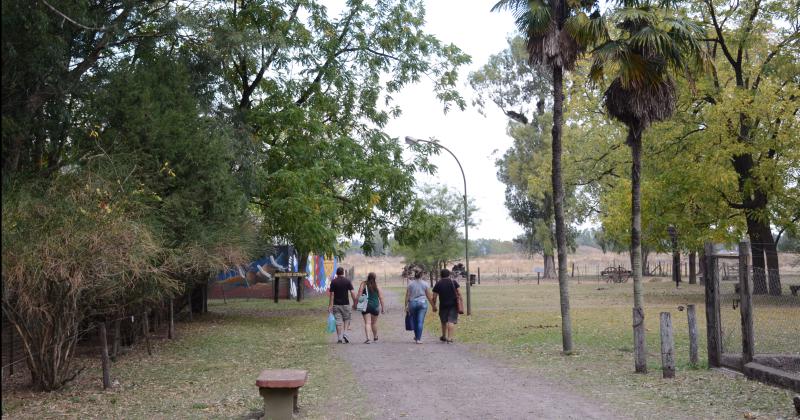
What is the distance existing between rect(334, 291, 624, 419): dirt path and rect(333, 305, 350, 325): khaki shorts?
3.31ft

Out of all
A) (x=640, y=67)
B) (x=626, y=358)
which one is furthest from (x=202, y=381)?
(x=640, y=67)

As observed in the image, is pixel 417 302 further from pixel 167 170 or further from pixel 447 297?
pixel 167 170

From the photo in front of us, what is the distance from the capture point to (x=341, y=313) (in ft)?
56.6

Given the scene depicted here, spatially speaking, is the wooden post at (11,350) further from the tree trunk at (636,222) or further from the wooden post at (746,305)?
the wooden post at (746,305)

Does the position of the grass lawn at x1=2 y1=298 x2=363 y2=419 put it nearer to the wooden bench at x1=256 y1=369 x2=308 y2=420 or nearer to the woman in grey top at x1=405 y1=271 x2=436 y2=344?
the wooden bench at x1=256 y1=369 x2=308 y2=420

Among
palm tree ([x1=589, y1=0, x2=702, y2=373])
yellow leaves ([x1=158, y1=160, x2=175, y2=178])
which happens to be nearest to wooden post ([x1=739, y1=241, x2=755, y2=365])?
palm tree ([x1=589, y1=0, x2=702, y2=373])

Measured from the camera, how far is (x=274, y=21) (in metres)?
24.2

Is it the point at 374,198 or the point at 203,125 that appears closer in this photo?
the point at 203,125

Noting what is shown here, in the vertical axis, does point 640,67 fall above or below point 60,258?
above

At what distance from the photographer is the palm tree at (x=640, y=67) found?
13125 millimetres

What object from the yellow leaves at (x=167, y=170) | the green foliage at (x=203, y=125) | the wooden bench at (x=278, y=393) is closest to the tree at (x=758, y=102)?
the green foliage at (x=203, y=125)

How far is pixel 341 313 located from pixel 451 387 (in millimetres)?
6657

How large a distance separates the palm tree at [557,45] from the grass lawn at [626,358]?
53.4 inches

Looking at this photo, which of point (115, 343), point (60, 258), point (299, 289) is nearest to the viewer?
point (60, 258)
